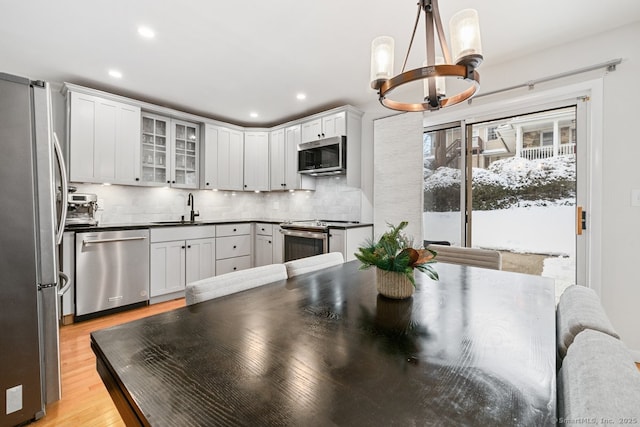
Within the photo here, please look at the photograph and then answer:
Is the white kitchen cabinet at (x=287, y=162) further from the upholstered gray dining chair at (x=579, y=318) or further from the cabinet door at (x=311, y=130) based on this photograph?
the upholstered gray dining chair at (x=579, y=318)

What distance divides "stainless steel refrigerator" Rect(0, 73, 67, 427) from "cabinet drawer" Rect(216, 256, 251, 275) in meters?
2.32

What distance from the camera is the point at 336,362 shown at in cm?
68

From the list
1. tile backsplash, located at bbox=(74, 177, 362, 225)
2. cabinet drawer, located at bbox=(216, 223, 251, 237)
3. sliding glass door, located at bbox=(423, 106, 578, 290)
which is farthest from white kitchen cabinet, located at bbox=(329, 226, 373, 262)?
cabinet drawer, located at bbox=(216, 223, 251, 237)

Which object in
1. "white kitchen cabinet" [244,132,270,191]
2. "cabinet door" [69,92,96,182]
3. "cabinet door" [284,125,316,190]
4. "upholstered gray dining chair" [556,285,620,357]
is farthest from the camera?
"white kitchen cabinet" [244,132,270,191]

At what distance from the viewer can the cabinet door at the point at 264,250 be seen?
4105 millimetres

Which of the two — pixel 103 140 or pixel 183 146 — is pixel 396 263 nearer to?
pixel 103 140

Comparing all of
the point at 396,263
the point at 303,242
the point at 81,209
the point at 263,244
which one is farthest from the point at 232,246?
the point at 396,263

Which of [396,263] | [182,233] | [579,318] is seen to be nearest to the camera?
[579,318]

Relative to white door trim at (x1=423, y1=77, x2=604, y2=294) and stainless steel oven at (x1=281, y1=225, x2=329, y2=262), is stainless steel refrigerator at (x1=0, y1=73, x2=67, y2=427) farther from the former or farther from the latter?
white door trim at (x1=423, y1=77, x2=604, y2=294)

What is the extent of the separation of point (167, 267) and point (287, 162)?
2.15 meters

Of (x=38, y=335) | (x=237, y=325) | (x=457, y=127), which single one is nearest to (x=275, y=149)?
(x=457, y=127)

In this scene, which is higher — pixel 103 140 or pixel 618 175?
pixel 103 140

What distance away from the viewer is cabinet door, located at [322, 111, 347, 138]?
142 inches

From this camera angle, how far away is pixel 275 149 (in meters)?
4.43
